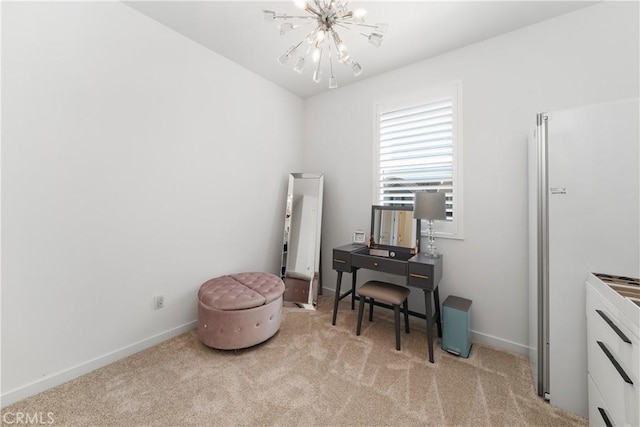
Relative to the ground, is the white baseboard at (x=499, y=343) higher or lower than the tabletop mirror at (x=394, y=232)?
lower

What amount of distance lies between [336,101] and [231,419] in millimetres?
3364

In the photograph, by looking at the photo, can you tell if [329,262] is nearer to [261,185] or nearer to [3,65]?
[261,185]

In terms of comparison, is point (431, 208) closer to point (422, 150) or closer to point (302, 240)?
point (422, 150)

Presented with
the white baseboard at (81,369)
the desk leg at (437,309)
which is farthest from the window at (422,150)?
the white baseboard at (81,369)

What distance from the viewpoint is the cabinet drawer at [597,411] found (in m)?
1.11

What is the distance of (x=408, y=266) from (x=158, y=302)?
225cm

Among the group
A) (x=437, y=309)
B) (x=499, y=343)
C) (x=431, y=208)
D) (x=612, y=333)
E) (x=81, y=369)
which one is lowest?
(x=81, y=369)

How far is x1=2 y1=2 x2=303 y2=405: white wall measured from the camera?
1.54 m

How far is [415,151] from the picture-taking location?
2654mm

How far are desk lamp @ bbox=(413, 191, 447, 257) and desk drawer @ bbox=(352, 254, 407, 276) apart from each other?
1.25ft

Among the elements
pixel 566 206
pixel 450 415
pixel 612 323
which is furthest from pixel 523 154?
pixel 450 415

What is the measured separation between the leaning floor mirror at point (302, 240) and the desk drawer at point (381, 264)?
79 cm

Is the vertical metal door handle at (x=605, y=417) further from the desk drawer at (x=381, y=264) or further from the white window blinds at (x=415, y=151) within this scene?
the white window blinds at (x=415, y=151)

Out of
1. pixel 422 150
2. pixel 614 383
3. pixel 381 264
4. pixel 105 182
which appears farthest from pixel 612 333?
pixel 105 182
